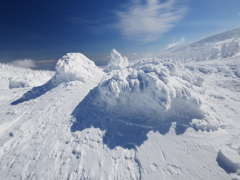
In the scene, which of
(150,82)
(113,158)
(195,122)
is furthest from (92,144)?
(195,122)

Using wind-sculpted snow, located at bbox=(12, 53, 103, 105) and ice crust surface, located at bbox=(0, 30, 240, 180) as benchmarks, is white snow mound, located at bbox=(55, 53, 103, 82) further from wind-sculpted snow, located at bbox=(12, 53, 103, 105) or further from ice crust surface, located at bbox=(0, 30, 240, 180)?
ice crust surface, located at bbox=(0, 30, 240, 180)

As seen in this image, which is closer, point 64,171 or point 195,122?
point 64,171

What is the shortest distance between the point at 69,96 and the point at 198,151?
716 inches

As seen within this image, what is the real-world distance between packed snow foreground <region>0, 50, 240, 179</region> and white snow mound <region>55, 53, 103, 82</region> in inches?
263

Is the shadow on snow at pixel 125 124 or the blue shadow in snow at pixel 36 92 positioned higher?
the blue shadow in snow at pixel 36 92

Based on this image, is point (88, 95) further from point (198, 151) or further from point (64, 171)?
point (198, 151)

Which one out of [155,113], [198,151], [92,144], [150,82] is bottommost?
[198,151]

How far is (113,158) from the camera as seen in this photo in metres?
12.1

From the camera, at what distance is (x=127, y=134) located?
556 inches

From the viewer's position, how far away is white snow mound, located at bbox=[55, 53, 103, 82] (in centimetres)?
2592

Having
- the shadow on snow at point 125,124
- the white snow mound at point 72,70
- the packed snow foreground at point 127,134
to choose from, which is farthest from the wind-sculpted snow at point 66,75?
the shadow on snow at point 125,124

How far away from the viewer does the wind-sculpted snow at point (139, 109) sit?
47.0 feet

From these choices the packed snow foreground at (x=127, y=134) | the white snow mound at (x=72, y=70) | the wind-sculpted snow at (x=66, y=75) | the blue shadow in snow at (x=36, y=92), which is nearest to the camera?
the packed snow foreground at (x=127, y=134)

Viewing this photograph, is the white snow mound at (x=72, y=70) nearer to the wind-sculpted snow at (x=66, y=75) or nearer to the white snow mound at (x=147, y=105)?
the wind-sculpted snow at (x=66, y=75)
